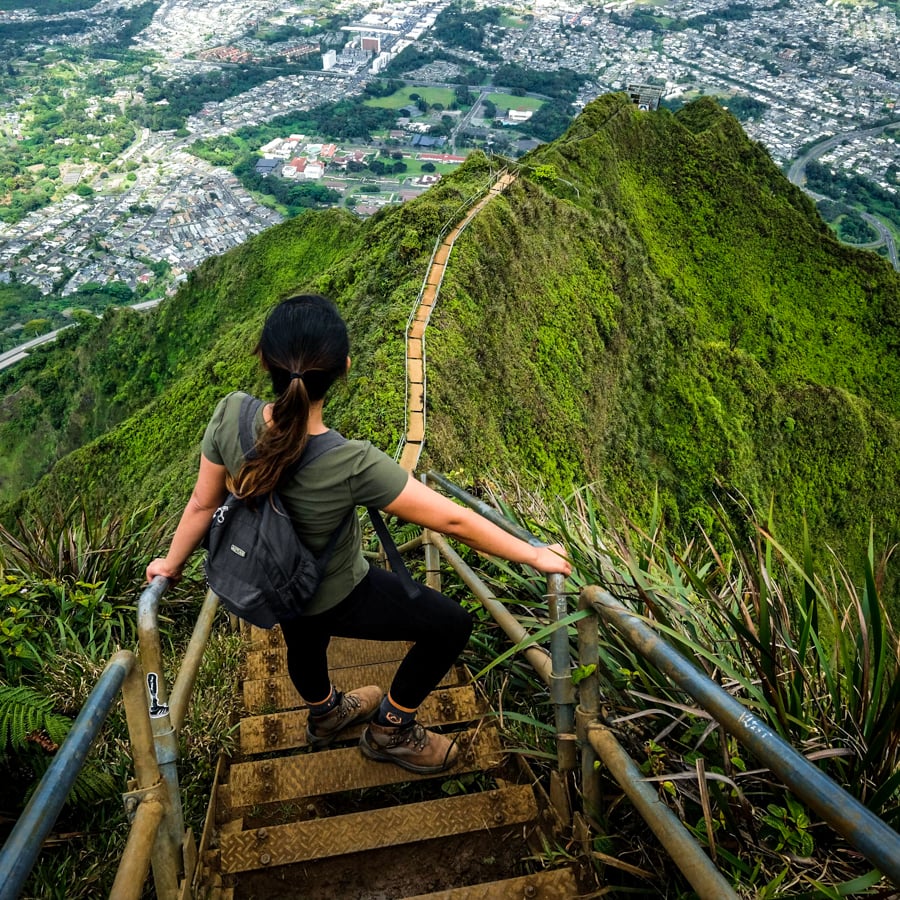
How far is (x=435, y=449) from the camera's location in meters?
8.56

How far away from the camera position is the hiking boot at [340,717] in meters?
3.39

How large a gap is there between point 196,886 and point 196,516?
116 centimetres

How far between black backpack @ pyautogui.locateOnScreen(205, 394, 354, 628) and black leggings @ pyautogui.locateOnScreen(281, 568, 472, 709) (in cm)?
31

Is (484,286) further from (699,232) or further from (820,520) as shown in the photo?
(699,232)

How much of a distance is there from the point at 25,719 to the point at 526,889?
6.60 feet

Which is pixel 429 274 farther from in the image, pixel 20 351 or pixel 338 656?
pixel 20 351

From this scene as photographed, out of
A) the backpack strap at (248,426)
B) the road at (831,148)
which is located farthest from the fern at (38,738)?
the road at (831,148)

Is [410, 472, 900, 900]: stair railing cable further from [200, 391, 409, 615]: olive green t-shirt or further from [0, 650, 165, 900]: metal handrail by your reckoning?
[0, 650, 165, 900]: metal handrail

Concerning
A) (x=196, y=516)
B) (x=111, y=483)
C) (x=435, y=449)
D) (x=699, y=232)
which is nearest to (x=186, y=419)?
(x=111, y=483)

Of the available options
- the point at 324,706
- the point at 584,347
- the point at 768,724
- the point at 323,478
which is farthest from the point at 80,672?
the point at 584,347

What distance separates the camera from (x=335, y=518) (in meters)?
2.61

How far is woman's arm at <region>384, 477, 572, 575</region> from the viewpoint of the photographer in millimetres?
2553

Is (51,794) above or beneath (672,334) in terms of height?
above

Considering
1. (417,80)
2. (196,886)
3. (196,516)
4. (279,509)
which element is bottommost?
(417,80)
